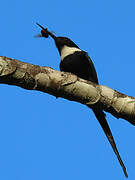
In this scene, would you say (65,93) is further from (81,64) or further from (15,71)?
(81,64)

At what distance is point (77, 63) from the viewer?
183 inches

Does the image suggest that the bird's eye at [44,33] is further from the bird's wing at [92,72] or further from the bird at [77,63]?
the bird's wing at [92,72]

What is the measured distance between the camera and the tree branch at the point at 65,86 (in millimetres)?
2342

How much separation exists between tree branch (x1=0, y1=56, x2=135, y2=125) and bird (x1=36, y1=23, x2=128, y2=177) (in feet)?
4.42

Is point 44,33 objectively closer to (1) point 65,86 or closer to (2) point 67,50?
(2) point 67,50

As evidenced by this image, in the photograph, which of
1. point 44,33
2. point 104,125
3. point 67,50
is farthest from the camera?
point 67,50

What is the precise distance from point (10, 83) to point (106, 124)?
2.01m

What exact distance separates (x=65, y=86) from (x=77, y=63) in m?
2.21

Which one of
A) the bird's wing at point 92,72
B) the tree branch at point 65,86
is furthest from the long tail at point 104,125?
the tree branch at point 65,86

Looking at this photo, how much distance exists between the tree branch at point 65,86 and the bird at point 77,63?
1.35m

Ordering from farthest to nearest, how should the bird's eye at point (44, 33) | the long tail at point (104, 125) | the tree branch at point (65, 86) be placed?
the bird's eye at point (44, 33) → the long tail at point (104, 125) → the tree branch at point (65, 86)

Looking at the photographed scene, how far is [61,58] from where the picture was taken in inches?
200

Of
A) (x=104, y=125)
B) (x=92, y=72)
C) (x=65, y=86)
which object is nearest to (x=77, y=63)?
(x=92, y=72)

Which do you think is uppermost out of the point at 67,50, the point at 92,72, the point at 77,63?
the point at 67,50
